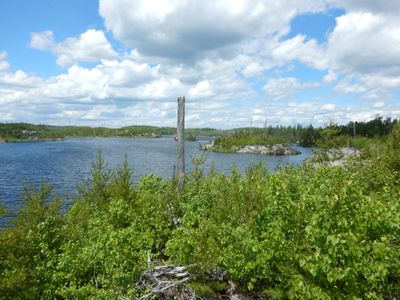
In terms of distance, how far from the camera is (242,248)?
6.91m

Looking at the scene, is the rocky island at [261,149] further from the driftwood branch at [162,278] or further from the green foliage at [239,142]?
the driftwood branch at [162,278]

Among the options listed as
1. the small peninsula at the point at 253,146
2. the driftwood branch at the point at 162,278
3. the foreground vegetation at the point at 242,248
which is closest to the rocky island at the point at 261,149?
the small peninsula at the point at 253,146

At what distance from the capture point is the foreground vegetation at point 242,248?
4957mm

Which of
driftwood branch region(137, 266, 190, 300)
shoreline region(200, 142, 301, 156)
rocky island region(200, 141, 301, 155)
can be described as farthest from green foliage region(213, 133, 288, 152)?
driftwood branch region(137, 266, 190, 300)

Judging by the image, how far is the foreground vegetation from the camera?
496 cm

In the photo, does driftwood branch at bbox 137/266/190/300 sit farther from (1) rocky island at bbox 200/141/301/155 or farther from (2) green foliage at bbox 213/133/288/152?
(2) green foliage at bbox 213/133/288/152

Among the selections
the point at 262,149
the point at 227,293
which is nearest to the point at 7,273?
the point at 227,293

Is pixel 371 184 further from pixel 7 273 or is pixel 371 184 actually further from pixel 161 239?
pixel 7 273

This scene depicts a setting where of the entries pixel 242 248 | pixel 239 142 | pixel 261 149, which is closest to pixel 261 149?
pixel 261 149

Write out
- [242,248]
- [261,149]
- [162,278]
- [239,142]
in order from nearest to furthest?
1. [242,248]
2. [162,278]
3. [261,149]
4. [239,142]

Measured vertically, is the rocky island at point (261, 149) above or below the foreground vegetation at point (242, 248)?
below

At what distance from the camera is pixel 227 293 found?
24.7ft

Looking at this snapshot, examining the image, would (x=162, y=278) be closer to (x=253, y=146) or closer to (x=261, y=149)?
(x=261, y=149)

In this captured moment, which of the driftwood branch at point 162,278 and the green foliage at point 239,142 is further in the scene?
the green foliage at point 239,142
